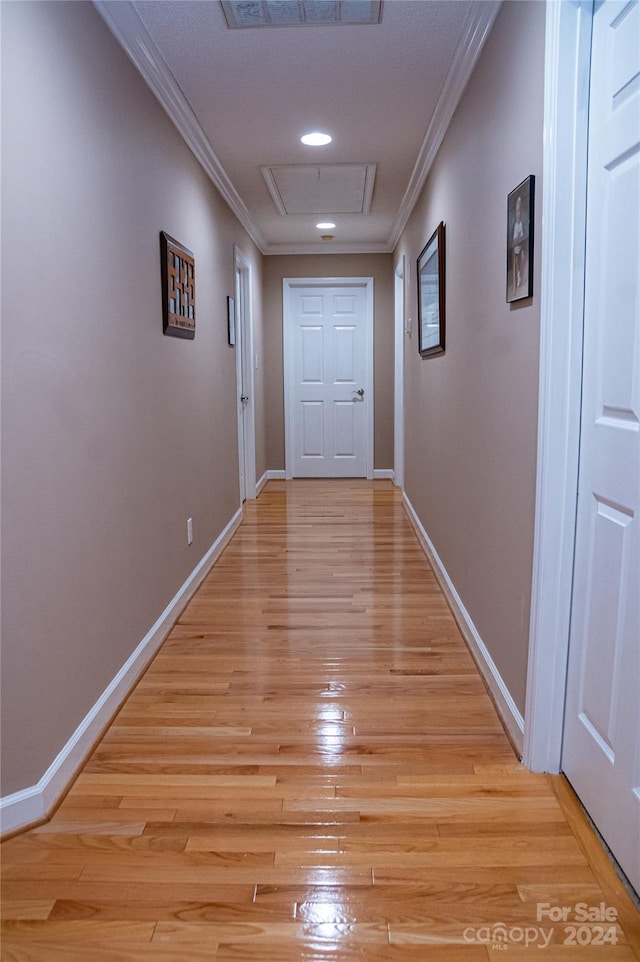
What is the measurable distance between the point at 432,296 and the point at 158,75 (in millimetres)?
1850

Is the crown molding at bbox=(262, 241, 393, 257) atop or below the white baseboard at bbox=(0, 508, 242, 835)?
atop

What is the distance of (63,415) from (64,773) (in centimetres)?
99

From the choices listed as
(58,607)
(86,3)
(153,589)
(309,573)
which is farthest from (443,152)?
(58,607)

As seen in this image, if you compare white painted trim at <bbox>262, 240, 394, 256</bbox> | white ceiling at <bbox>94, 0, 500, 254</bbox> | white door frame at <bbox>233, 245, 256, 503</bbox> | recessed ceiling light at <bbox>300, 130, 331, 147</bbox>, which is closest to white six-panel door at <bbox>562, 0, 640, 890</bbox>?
white ceiling at <bbox>94, 0, 500, 254</bbox>

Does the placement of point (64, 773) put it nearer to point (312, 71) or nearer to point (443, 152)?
point (312, 71)

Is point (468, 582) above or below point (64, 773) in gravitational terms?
above

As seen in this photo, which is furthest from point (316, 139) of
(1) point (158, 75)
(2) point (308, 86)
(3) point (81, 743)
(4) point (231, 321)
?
(3) point (81, 743)

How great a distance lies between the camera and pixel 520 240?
80.2 inches

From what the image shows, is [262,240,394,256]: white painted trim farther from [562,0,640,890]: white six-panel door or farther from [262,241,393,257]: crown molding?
[562,0,640,890]: white six-panel door

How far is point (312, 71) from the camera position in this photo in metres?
2.94

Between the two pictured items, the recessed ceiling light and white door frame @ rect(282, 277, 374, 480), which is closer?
the recessed ceiling light

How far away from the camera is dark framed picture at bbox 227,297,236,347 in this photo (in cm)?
486

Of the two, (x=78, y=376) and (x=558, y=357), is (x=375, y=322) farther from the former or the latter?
(x=558, y=357)

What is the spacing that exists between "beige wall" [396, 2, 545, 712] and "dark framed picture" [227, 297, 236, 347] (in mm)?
1660
